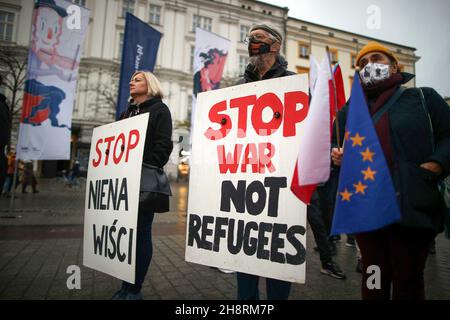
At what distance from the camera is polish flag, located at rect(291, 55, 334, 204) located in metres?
1.38

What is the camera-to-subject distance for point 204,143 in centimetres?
183

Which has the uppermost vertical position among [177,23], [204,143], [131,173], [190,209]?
[177,23]

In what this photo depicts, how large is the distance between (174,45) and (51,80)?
21.4 metres

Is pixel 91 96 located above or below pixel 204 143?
above

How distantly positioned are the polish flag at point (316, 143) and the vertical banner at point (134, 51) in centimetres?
510

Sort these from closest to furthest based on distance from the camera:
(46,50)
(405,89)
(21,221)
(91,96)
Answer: (405,89) < (21,221) < (46,50) < (91,96)

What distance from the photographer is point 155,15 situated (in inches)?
1005

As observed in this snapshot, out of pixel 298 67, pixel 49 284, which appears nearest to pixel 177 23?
pixel 298 67

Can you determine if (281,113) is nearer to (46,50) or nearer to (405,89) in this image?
(405,89)

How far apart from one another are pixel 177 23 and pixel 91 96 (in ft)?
32.9

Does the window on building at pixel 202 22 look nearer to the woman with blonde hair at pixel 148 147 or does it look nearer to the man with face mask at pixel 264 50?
the woman with blonde hair at pixel 148 147

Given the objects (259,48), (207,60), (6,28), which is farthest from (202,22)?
(259,48)

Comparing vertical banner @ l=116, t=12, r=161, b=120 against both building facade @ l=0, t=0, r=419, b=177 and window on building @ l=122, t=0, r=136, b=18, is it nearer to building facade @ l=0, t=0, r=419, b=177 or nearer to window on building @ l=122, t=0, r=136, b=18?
building facade @ l=0, t=0, r=419, b=177

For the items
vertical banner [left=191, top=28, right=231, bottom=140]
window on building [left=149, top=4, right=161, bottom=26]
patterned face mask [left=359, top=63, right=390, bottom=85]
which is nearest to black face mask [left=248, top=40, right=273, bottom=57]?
patterned face mask [left=359, top=63, right=390, bottom=85]
